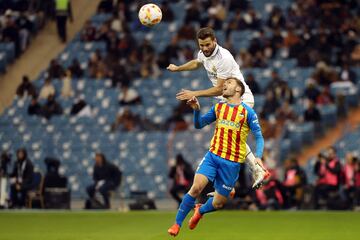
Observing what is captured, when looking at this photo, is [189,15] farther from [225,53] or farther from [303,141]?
[225,53]

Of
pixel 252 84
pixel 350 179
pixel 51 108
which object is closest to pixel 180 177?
pixel 350 179

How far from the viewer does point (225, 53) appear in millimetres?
12883

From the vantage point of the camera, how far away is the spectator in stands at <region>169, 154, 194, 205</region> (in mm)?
21109

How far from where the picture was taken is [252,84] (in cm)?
2506

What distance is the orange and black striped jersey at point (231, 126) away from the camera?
39.9ft

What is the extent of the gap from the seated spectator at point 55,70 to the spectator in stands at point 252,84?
6294 millimetres

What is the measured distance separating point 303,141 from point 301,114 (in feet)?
4.74

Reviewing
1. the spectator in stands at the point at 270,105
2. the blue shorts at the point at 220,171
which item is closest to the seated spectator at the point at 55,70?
the spectator in stands at the point at 270,105

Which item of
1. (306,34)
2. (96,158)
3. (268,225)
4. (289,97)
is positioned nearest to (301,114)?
(289,97)

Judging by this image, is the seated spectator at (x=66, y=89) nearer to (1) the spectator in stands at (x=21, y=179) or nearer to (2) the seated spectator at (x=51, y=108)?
(2) the seated spectator at (x=51, y=108)

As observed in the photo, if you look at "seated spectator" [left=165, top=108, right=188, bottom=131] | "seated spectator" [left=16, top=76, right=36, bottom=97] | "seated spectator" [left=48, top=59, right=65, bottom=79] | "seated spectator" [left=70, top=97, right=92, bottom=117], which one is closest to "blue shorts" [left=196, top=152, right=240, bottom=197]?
"seated spectator" [left=165, top=108, right=188, bottom=131]

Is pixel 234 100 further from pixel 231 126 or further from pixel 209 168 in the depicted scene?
pixel 209 168

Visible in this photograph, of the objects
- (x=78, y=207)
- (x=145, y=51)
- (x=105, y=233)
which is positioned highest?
(x=145, y=51)

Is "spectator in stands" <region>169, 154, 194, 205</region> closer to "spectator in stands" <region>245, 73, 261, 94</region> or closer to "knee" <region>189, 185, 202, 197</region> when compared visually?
"spectator in stands" <region>245, 73, 261, 94</region>
